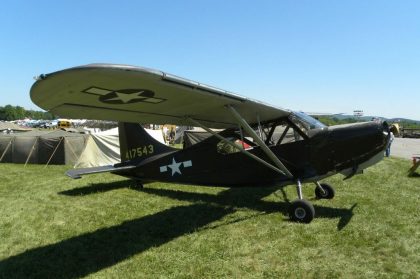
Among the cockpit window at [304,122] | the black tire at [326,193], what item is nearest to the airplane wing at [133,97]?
the cockpit window at [304,122]

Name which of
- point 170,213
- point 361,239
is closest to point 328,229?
point 361,239

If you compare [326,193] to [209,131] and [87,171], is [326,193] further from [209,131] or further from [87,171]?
[87,171]

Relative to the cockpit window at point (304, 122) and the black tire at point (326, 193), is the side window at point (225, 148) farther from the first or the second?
the black tire at point (326, 193)

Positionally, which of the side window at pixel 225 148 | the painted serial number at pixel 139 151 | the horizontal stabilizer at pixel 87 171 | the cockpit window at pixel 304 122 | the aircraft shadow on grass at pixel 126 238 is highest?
the cockpit window at pixel 304 122

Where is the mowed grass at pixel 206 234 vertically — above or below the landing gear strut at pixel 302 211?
below

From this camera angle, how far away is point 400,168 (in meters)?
14.7

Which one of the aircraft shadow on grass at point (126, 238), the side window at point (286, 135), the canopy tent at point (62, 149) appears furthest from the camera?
the canopy tent at point (62, 149)

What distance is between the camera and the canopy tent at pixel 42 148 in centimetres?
1814

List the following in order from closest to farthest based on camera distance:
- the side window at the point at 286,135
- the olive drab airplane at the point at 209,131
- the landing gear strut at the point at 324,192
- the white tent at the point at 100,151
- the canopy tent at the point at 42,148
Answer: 1. the olive drab airplane at the point at 209,131
2. the side window at the point at 286,135
3. the landing gear strut at the point at 324,192
4. the white tent at the point at 100,151
5. the canopy tent at the point at 42,148

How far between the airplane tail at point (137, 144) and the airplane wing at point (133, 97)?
97.9 inches

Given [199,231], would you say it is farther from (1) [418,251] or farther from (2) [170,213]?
(1) [418,251]

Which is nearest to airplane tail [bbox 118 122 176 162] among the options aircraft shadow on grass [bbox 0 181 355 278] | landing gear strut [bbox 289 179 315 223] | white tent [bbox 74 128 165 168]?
aircraft shadow on grass [bbox 0 181 355 278]

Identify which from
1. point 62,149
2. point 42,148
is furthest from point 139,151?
point 42,148

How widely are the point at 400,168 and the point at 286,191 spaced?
7.24 meters
